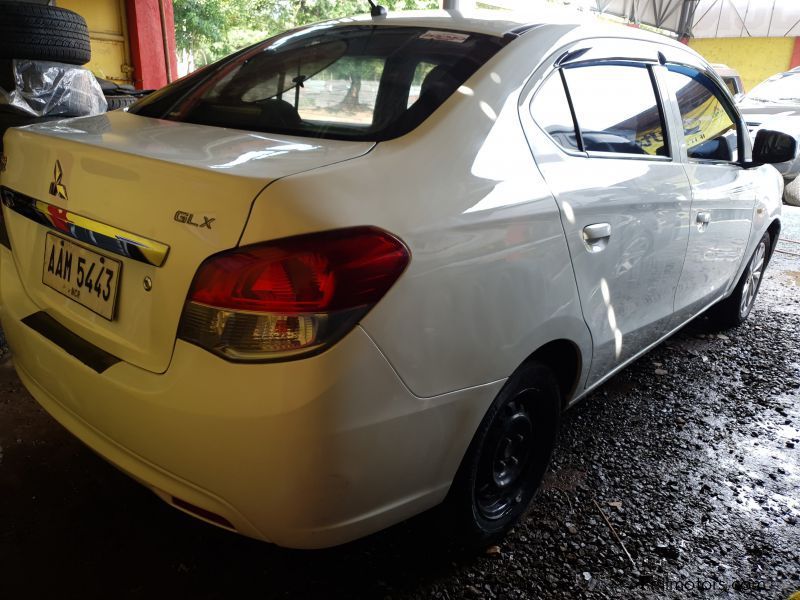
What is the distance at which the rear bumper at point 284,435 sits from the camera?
A: 1.24m

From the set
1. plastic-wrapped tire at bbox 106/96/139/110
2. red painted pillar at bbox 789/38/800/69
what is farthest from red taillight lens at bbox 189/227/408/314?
red painted pillar at bbox 789/38/800/69

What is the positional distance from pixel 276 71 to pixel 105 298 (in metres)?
1.00

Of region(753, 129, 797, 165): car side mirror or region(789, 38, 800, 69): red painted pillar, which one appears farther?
region(789, 38, 800, 69): red painted pillar

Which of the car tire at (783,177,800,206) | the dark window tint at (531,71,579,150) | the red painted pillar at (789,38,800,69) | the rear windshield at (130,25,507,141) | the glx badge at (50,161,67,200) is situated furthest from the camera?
the red painted pillar at (789,38,800,69)

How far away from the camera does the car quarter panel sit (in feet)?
4.21

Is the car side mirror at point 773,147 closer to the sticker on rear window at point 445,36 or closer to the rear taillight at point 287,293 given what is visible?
the sticker on rear window at point 445,36

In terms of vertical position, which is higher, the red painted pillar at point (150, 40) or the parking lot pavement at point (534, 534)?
the red painted pillar at point (150, 40)

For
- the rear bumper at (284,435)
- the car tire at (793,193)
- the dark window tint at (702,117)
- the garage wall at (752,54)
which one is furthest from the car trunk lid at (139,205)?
the garage wall at (752,54)

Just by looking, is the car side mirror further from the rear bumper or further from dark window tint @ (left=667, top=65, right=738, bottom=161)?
the rear bumper

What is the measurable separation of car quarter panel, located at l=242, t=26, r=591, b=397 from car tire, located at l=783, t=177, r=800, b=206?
25.9 feet

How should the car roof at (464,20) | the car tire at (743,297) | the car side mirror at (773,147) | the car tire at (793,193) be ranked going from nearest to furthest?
the car roof at (464,20) < the car side mirror at (773,147) < the car tire at (743,297) < the car tire at (793,193)

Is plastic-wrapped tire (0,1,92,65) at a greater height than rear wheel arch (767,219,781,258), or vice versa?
plastic-wrapped tire (0,1,92,65)

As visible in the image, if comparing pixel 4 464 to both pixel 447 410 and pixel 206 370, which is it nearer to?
pixel 206 370

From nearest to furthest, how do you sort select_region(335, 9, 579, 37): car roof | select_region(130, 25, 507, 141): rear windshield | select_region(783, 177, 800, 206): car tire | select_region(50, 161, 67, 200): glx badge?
select_region(50, 161, 67, 200): glx badge < select_region(130, 25, 507, 141): rear windshield < select_region(335, 9, 579, 37): car roof < select_region(783, 177, 800, 206): car tire
